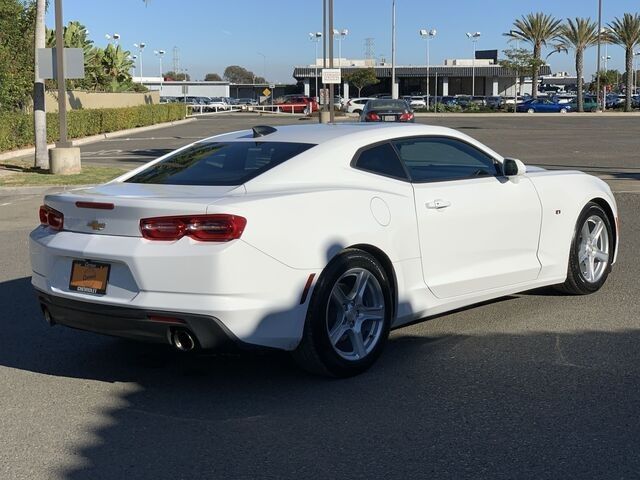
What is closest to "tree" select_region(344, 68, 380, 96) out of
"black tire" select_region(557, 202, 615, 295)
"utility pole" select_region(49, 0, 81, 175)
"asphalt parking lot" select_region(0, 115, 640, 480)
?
"utility pole" select_region(49, 0, 81, 175)

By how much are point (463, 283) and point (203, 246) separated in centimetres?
206

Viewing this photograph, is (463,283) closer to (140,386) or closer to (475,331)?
(475,331)

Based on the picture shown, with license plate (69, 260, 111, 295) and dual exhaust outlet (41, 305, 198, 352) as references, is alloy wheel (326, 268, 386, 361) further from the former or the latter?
license plate (69, 260, 111, 295)

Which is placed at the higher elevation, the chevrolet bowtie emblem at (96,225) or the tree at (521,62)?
the tree at (521,62)

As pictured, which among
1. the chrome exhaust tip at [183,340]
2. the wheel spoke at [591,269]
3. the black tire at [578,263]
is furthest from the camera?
the wheel spoke at [591,269]

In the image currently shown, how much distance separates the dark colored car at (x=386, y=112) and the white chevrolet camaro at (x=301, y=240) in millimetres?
23437

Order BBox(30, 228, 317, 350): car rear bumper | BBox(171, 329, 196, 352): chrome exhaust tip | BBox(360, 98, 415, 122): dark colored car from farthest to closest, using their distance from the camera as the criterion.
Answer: BBox(360, 98, 415, 122): dark colored car, BBox(171, 329, 196, 352): chrome exhaust tip, BBox(30, 228, 317, 350): car rear bumper

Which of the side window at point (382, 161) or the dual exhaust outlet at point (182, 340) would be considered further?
the side window at point (382, 161)

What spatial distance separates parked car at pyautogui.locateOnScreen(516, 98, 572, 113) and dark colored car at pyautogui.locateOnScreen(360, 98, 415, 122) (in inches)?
1689

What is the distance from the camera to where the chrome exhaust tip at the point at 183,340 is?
4.55m

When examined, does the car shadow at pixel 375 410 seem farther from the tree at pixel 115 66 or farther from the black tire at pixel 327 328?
the tree at pixel 115 66

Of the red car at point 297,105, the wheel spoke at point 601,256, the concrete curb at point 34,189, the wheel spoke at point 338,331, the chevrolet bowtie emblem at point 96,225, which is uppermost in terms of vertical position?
the red car at point 297,105

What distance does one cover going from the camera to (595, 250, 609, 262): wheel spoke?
23.3 ft

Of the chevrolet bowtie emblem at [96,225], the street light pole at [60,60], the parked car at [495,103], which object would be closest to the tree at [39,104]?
the street light pole at [60,60]
